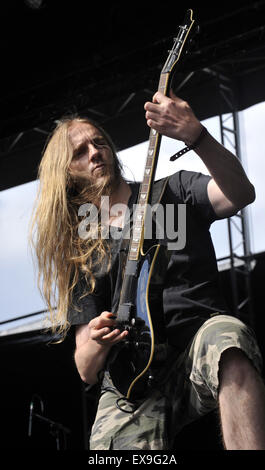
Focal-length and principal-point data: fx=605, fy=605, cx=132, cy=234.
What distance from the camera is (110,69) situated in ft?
17.9

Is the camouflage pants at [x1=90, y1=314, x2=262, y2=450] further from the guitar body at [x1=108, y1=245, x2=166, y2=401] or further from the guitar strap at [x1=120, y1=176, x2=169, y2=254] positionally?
the guitar strap at [x1=120, y1=176, x2=169, y2=254]

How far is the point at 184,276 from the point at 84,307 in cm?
51

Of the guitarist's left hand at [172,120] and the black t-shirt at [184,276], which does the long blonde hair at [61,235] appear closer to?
the black t-shirt at [184,276]

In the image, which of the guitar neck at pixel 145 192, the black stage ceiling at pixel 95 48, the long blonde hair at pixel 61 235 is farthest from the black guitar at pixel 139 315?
the black stage ceiling at pixel 95 48

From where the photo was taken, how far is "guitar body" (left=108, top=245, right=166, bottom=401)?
2.17m

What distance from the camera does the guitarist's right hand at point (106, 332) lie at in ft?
7.14

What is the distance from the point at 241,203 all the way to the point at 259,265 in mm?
4625

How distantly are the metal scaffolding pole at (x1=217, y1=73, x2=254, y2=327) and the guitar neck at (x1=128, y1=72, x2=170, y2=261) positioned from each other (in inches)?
156

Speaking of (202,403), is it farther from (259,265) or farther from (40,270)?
(259,265)

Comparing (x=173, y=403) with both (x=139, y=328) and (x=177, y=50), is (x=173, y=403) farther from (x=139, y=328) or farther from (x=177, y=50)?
(x=177, y=50)

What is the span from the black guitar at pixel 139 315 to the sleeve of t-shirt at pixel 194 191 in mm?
154

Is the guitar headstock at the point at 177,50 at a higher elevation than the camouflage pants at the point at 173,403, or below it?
higher

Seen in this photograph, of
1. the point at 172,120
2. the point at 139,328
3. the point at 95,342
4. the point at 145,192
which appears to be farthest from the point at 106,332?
the point at 172,120

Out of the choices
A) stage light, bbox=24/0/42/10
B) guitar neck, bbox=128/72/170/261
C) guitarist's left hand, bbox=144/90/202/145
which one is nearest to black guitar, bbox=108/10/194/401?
guitar neck, bbox=128/72/170/261
